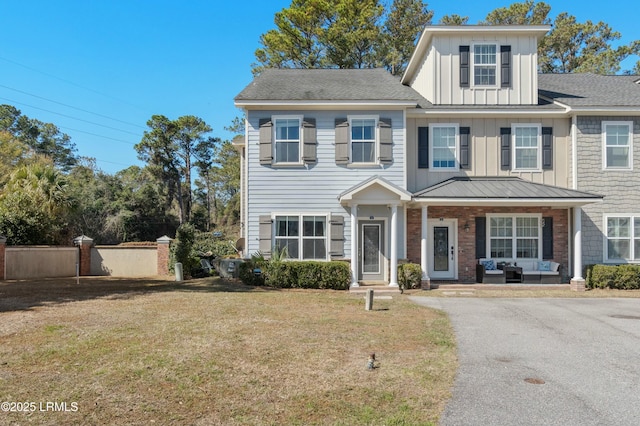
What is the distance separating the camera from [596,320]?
963 centimetres

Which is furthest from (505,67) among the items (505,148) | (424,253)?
(424,253)

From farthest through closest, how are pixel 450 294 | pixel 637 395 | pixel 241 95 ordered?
pixel 241 95
pixel 450 294
pixel 637 395

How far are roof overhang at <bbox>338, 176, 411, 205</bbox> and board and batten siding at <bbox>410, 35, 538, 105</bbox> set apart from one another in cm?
459

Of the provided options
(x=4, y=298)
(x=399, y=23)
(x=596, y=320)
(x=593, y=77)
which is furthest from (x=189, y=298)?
(x=399, y=23)

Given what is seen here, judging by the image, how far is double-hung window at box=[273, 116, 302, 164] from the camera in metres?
15.7

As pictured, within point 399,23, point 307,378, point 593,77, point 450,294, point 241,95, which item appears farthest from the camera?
point 399,23

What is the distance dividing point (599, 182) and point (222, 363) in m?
15.1

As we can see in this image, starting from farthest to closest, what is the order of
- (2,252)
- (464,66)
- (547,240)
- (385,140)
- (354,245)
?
(2,252) → (464,66) → (547,240) → (385,140) → (354,245)

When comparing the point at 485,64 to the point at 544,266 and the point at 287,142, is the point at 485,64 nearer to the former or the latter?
the point at 544,266

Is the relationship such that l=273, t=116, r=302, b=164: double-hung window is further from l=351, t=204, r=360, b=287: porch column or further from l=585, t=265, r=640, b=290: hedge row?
l=585, t=265, r=640, b=290: hedge row

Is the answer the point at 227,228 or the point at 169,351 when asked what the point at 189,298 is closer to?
the point at 169,351

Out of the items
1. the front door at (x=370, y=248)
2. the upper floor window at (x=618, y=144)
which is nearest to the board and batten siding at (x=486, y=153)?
the upper floor window at (x=618, y=144)

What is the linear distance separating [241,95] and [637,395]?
13538mm

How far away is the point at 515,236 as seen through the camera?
16.0 meters
